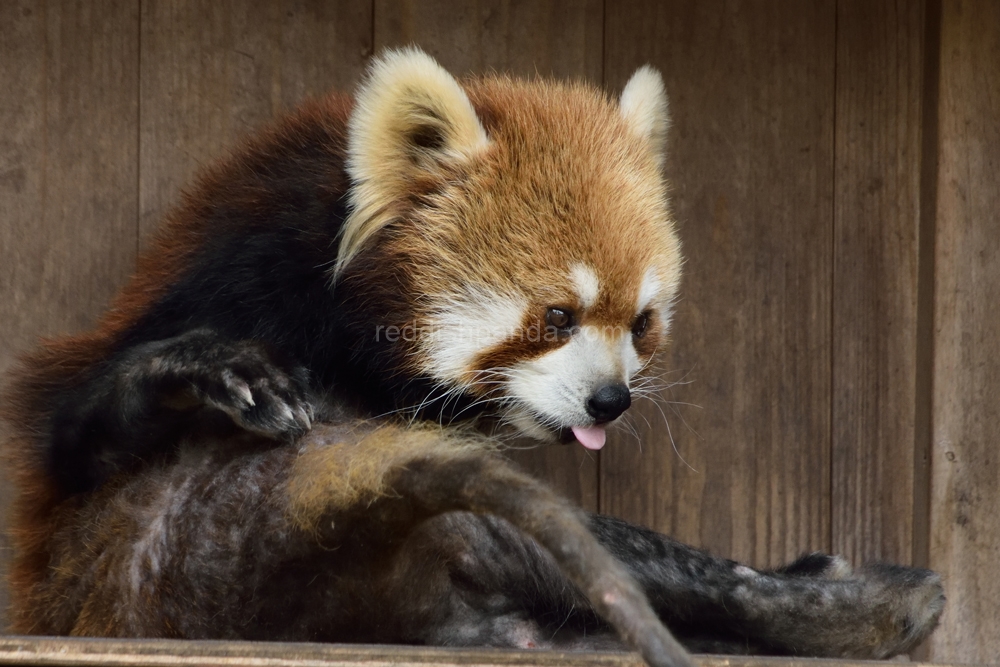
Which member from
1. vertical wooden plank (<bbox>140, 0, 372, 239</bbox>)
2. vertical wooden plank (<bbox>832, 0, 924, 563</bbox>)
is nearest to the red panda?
vertical wooden plank (<bbox>140, 0, 372, 239</bbox>)

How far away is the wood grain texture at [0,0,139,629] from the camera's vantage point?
106 inches

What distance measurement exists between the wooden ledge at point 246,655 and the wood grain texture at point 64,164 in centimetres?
114

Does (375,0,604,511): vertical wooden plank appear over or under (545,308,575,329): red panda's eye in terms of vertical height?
over

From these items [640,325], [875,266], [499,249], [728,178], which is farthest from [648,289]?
[875,266]

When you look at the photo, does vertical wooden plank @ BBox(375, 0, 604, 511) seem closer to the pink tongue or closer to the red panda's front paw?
the pink tongue

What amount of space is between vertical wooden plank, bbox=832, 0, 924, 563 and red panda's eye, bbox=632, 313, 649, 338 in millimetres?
616

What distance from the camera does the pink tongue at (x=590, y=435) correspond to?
7.78 ft

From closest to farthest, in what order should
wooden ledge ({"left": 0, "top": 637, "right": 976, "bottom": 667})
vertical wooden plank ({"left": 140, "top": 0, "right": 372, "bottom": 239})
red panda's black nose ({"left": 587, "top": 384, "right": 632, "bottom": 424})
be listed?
wooden ledge ({"left": 0, "top": 637, "right": 976, "bottom": 667}) → red panda's black nose ({"left": 587, "top": 384, "right": 632, "bottom": 424}) → vertical wooden plank ({"left": 140, "top": 0, "right": 372, "bottom": 239})

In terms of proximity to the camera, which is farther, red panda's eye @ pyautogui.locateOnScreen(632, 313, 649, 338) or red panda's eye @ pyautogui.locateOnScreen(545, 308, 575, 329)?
red panda's eye @ pyautogui.locateOnScreen(632, 313, 649, 338)

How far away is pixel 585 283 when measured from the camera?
232 centimetres

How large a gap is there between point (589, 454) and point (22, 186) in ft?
4.98

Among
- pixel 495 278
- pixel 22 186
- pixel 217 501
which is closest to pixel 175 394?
pixel 217 501

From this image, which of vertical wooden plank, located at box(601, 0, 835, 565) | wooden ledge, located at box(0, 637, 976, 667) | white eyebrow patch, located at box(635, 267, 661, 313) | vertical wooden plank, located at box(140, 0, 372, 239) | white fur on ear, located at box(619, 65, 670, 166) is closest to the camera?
wooden ledge, located at box(0, 637, 976, 667)

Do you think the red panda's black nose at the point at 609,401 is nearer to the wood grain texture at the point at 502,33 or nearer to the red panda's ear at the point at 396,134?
the red panda's ear at the point at 396,134
